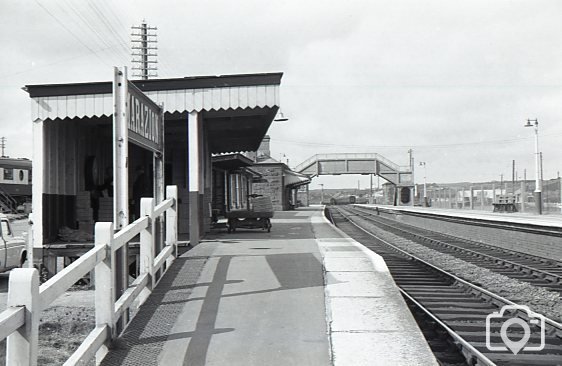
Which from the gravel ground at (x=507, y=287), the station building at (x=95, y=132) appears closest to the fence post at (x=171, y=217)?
the station building at (x=95, y=132)

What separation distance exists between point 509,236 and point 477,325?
41.4 ft

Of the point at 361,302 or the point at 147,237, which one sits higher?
the point at 147,237

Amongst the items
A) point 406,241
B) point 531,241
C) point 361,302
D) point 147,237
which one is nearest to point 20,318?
point 147,237

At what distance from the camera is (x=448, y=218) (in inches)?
1033

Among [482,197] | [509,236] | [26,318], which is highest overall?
[482,197]

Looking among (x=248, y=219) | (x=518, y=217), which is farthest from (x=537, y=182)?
(x=248, y=219)

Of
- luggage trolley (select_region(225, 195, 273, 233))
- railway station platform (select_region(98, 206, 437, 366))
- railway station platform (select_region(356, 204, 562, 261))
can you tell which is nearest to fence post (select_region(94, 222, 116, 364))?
railway station platform (select_region(98, 206, 437, 366))

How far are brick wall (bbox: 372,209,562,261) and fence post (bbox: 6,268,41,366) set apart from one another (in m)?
13.5

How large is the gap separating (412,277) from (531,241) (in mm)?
7576

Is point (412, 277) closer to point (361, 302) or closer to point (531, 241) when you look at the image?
point (361, 302)

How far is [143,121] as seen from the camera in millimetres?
6641

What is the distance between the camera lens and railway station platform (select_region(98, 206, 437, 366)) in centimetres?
453

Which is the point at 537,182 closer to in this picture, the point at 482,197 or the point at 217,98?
the point at 482,197

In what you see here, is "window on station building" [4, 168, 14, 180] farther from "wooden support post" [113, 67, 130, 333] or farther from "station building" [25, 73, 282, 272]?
"wooden support post" [113, 67, 130, 333]
